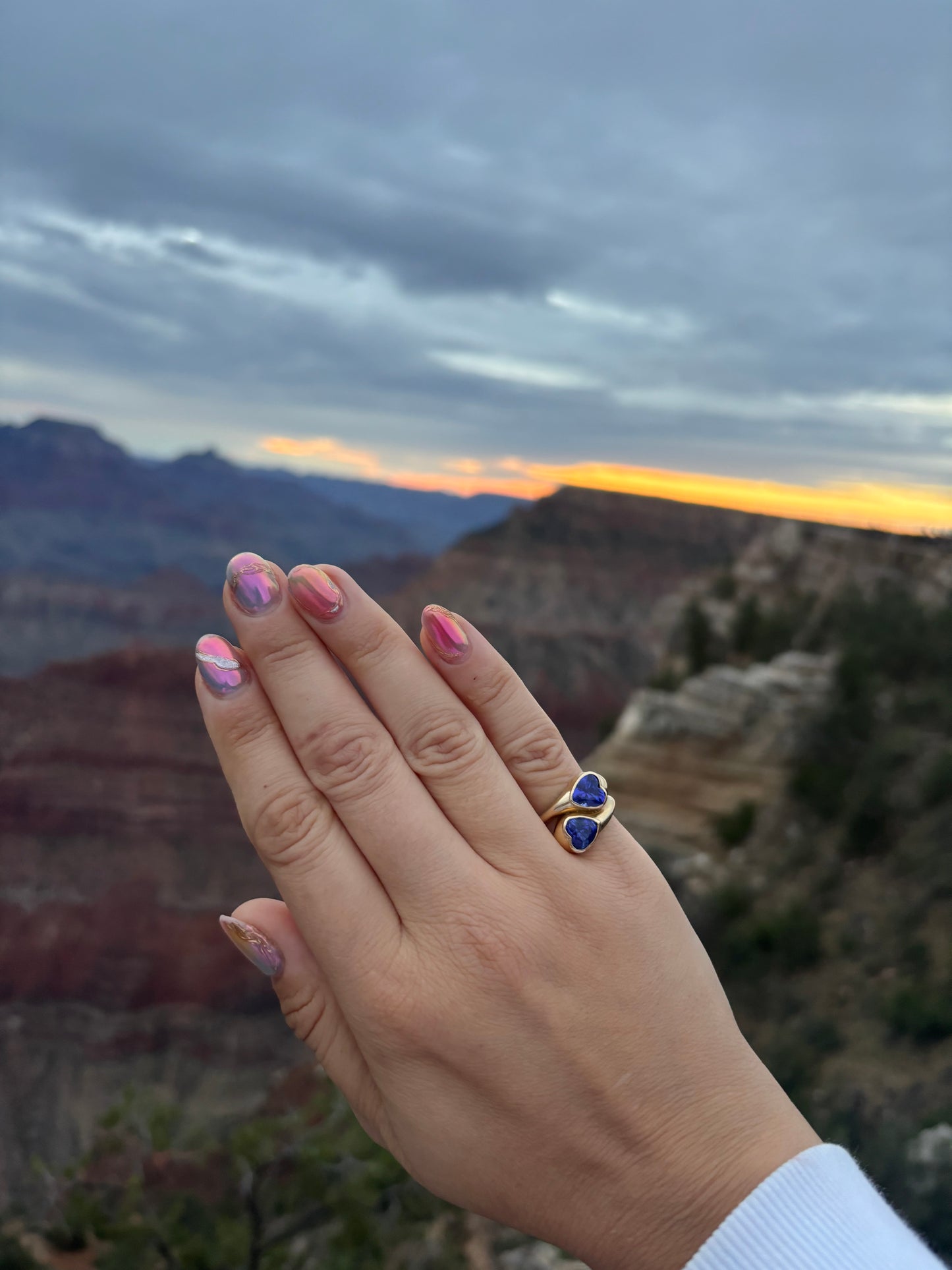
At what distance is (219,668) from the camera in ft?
3.86

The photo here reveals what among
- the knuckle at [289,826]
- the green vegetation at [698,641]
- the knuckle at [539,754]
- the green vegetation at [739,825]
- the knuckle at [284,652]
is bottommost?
the green vegetation at [739,825]

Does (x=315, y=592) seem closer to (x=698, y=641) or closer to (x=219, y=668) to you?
(x=219, y=668)

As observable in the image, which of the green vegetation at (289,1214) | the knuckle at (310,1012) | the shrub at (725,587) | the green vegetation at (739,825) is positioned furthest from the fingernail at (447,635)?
the shrub at (725,587)

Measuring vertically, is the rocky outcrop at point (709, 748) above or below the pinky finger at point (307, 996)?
below

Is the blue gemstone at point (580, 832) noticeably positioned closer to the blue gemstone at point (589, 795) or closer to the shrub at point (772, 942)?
the blue gemstone at point (589, 795)

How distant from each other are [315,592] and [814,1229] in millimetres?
932

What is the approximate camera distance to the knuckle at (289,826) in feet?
3.62

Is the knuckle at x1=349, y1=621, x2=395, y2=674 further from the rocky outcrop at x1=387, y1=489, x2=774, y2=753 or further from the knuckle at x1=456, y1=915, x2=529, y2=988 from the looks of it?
the rocky outcrop at x1=387, y1=489, x2=774, y2=753

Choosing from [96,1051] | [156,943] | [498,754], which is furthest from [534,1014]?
[156,943]

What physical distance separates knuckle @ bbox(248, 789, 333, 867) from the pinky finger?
0.36 feet

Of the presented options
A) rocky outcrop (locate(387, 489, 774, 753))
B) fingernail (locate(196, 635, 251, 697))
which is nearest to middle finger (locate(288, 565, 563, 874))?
fingernail (locate(196, 635, 251, 697))

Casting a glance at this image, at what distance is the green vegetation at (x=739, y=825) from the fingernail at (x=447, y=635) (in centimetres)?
1138

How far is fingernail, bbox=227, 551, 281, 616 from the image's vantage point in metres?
1.14

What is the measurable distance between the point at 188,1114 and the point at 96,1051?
27.6 feet
